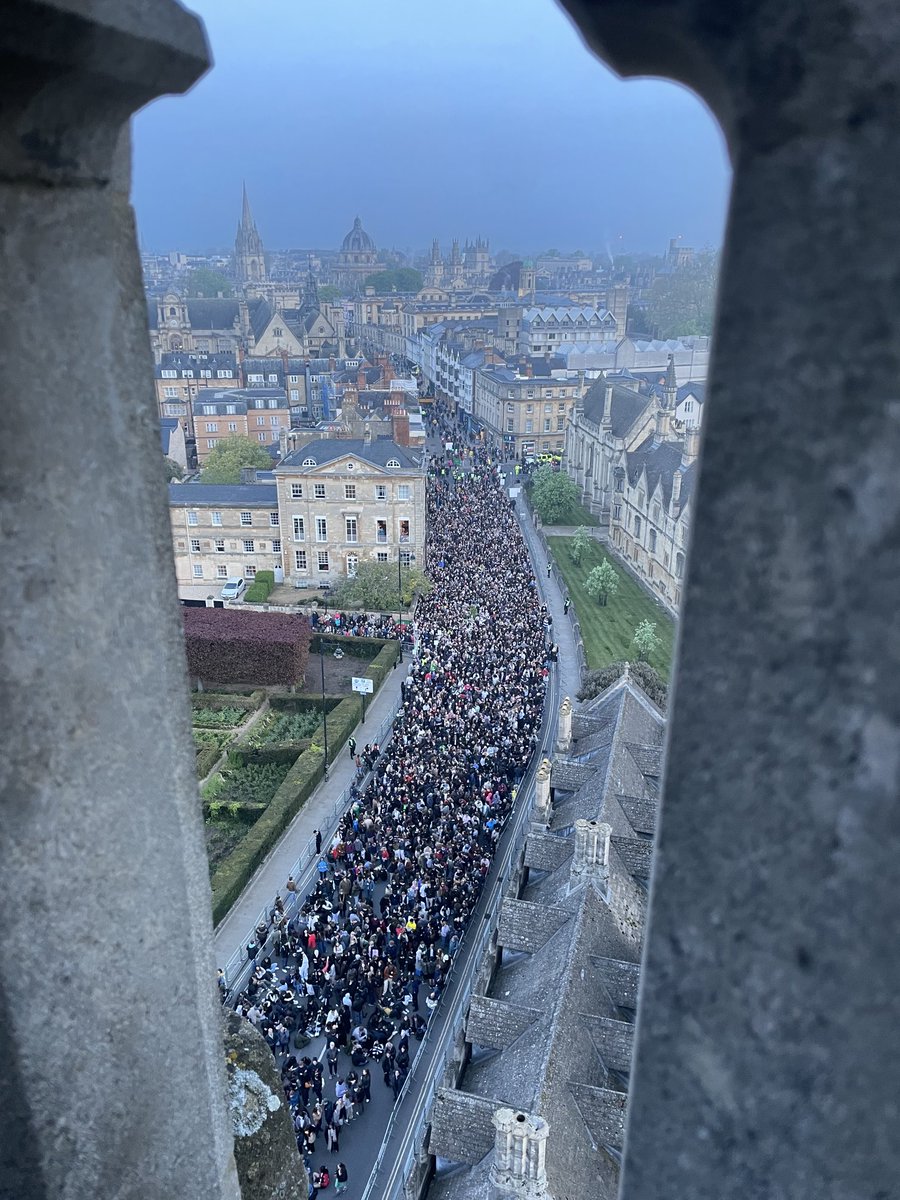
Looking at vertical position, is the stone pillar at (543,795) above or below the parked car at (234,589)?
above

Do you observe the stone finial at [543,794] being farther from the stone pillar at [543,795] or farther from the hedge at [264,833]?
the hedge at [264,833]

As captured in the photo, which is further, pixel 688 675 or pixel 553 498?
pixel 553 498

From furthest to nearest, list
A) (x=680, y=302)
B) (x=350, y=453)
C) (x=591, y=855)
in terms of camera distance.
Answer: (x=680, y=302), (x=350, y=453), (x=591, y=855)

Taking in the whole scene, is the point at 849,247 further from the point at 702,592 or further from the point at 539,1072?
the point at 539,1072

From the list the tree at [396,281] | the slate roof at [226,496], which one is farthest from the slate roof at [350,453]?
the tree at [396,281]

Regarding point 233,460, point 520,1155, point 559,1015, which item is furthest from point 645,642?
point 233,460

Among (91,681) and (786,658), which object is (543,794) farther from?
(786,658)
